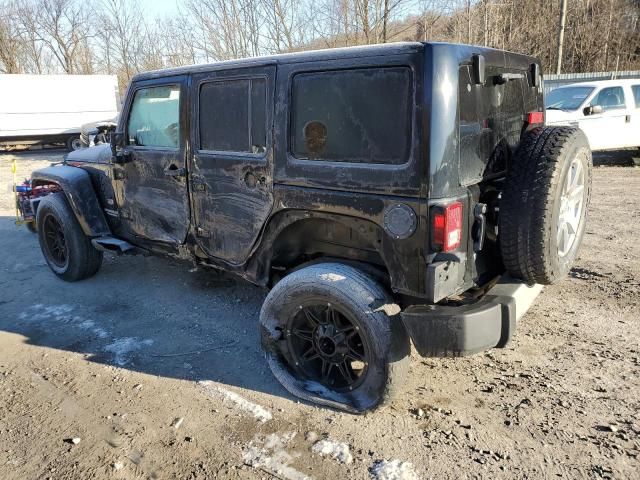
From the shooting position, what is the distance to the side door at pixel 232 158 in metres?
3.22

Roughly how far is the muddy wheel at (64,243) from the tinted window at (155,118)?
1.28 metres

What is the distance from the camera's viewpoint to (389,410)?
3010 millimetres

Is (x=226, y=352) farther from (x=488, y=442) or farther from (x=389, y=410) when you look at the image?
(x=488, y=442)

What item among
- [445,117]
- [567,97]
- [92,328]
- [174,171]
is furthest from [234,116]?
[567,97]

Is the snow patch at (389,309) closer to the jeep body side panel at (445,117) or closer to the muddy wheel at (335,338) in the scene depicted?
the muddy wheel at (335,338)

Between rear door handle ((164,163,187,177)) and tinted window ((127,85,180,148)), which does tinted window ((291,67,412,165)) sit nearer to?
rear door handle ((164,163,187,177))

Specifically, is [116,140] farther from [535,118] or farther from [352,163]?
[535,118]

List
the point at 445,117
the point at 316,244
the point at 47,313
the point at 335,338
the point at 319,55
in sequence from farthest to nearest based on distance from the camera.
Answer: the point at 47,313 < the point at 316,244 < the point at 335,338 < the point at 319,55 < the point at 445,117

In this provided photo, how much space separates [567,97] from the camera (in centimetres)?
1094

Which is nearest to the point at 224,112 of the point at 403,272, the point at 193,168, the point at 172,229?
the point at 193,168

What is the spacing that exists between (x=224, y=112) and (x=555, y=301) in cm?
307

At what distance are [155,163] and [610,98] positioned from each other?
10.3 m

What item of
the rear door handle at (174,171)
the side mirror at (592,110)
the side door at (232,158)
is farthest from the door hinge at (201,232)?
the side mirror at (592,110)

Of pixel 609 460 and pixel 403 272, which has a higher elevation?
pixel 403 272
